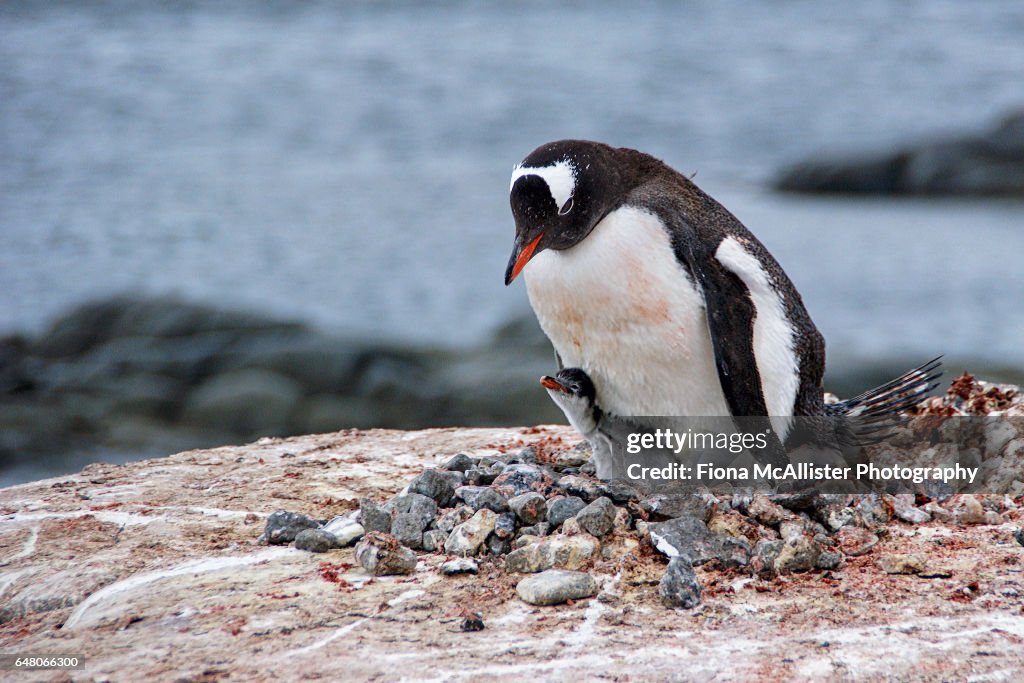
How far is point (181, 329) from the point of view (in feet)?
38.8

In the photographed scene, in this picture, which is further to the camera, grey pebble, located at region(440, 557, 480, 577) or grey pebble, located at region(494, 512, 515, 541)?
grey pebble, located at region(494, 512, 515, 541)

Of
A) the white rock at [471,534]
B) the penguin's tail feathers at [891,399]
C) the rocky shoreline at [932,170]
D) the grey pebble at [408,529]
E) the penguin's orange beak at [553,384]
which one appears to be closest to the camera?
the white rock at [471,534]

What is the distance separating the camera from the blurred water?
12781 mm

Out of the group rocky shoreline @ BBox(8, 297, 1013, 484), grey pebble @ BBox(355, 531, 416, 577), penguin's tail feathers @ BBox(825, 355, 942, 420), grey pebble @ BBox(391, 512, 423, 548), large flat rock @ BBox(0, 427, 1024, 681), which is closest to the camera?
large flat rock @ BBox(0, 427, 1024, 681)

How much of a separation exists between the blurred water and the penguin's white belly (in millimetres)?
7179

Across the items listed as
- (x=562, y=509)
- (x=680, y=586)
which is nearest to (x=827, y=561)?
(x=680, y=586)

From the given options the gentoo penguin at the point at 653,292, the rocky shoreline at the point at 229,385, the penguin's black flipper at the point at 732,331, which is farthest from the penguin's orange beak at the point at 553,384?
the rocky shoreline at the point at 229,385

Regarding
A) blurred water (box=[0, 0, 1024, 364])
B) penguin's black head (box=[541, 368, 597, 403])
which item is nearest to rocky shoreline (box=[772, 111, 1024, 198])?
blurred water (box=[0, 0, 1024, 364])

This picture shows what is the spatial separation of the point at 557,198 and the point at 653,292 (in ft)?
1.48

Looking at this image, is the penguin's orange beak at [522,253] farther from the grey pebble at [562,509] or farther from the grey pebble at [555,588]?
the grey pebble at [555,588]

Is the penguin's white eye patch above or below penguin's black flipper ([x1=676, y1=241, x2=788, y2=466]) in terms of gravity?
above

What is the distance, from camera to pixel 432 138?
64.2 feet

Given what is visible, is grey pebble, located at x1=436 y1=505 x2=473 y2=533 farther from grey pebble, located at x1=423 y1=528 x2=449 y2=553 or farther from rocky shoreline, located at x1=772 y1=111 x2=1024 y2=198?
rocky shoreline, located at x1=772 y1=111 x2=1024 y2=198

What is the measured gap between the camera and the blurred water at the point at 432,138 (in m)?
12.8
